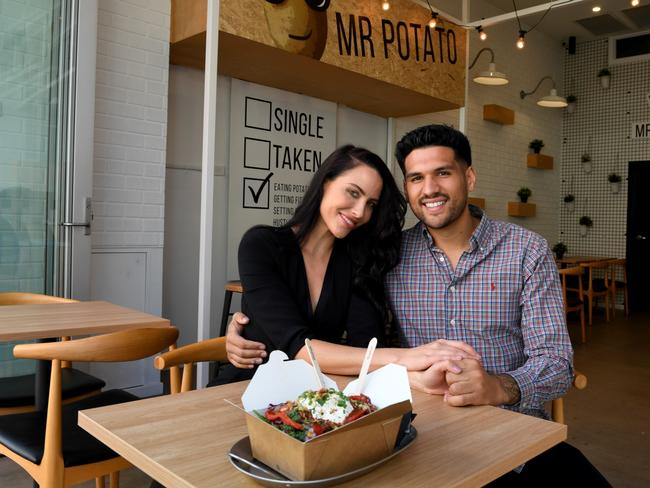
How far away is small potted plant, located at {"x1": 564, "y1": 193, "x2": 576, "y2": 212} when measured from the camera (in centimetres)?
952

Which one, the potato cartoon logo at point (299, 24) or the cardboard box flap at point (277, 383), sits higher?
the potato cartoon logo at point (299, 24)

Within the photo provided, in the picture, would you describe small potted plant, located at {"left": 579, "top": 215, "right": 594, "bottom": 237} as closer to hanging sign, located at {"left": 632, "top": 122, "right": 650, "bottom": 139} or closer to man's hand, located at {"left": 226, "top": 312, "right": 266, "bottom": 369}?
hanging sign, located at {"left": 632, "top": 122, "right": 650, "bottom": 139}

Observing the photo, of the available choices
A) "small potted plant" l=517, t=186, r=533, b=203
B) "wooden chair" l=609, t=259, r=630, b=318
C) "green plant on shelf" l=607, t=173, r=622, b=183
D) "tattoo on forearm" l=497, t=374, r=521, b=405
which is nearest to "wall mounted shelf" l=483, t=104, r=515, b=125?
"small potted plant" l=517, t=186, r=533, b=203

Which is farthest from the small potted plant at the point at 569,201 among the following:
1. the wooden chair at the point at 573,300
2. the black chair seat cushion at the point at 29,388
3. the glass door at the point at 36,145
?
the black chair seat cushion at the point at 29,388

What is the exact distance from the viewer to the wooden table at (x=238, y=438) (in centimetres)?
88

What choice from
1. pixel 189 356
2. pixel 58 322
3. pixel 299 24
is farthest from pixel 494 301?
pixel 299 24

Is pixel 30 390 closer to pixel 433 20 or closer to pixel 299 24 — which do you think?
pixel 299 24

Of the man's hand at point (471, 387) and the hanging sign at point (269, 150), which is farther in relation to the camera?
the hanging sign at point (269, 150)

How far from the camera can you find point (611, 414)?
3893mm

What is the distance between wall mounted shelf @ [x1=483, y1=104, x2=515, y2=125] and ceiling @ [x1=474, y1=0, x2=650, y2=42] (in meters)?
1.14

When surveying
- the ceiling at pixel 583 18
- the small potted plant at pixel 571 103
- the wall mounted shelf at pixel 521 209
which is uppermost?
the ceiling at pixel 583 18

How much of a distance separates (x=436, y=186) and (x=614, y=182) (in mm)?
8387

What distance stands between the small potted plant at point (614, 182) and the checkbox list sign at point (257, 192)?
247 inches

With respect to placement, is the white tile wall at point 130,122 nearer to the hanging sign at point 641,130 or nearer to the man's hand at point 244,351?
the man's hand at point 244,351
